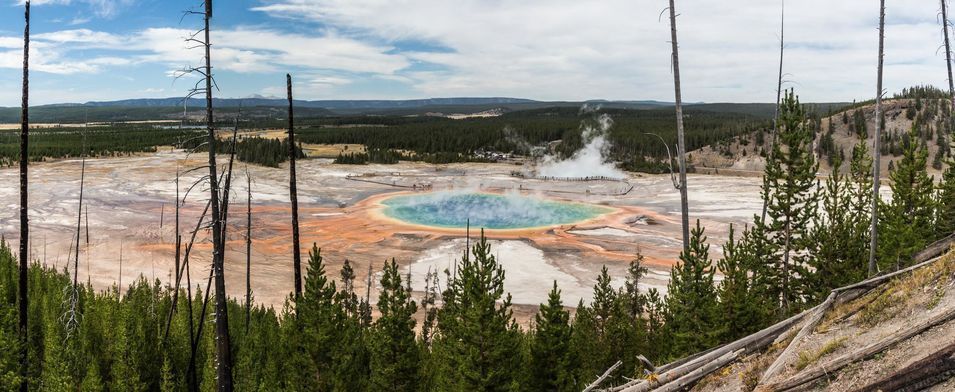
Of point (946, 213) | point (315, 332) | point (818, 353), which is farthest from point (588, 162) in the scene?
point (818, 353)

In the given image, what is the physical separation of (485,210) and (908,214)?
35.5 meters

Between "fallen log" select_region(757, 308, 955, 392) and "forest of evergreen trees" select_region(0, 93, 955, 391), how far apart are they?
5.89 metres

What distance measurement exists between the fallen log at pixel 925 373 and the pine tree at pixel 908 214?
13903 mm

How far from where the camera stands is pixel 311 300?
15938mm

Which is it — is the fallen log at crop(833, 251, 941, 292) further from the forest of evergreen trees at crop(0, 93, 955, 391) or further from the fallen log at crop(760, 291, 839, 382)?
the forest of evergreen trees at crop(0, 93, 955, 391)

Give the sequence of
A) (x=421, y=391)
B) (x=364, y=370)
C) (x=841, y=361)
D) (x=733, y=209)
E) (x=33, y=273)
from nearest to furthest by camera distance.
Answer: (x=841, y=361), (x=421, y=391), (x=364, y=370), (x=33, y=273), (x=733, y=209)

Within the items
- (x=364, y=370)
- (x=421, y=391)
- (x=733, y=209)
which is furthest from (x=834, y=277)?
(x=733, y=209)

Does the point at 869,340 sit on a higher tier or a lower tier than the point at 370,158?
lower

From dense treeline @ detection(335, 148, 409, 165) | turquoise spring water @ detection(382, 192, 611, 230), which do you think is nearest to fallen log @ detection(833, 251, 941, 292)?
turquoise spring water @ detection(382, 192, 611, 230)

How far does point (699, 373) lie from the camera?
744 centimetres

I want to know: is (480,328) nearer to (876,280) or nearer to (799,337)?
(799,337)

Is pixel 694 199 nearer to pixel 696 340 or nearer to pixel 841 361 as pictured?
pixel 696 340

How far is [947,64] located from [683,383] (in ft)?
59.1

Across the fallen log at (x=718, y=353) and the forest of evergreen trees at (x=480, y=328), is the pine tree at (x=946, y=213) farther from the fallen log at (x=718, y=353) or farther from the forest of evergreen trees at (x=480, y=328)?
the fallen log at (x=718, y=353)
